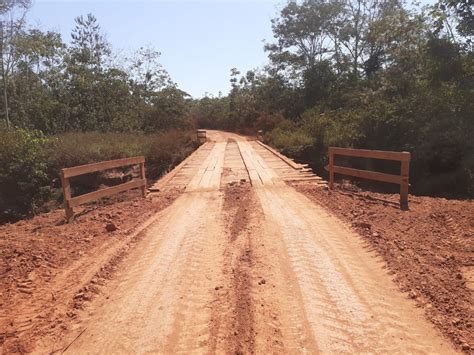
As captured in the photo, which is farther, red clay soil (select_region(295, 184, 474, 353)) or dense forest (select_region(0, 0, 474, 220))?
dense forest (select_region(0, 0, 474, 220))

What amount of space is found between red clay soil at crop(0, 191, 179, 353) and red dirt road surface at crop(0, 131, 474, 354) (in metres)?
0.02

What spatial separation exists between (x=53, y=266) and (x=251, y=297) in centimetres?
281

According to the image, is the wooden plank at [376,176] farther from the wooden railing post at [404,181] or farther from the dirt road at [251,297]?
the dirt road at [251,297]

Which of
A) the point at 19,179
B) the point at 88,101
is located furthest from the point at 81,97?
the point at 19,179

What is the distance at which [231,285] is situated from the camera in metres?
4.31

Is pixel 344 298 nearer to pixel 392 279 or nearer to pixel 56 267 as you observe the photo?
pixel 392 279

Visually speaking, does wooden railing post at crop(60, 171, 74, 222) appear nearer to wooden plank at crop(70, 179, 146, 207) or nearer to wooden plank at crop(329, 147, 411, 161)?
wooden plank at crop(70, 179, 146, 207)

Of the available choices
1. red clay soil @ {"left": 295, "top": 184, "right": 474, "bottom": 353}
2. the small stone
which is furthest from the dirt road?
the small stone

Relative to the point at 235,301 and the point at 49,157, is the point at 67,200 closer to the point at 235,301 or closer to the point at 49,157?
the point at 235,301

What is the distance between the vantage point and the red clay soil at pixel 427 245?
383cm

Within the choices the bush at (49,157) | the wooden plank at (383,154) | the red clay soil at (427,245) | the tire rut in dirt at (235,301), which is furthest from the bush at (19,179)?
the wooden plank at (383,154)

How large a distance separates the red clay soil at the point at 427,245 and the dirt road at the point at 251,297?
19 cm

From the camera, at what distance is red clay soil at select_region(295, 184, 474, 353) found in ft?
12.6

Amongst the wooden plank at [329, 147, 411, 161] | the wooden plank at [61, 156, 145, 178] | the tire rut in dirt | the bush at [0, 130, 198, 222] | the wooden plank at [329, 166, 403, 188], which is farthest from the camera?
the bush at [0, 130, 198, 222]
